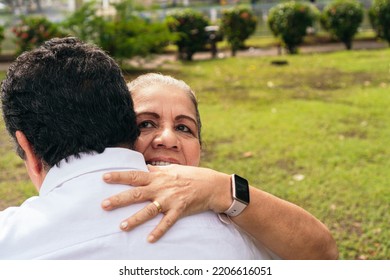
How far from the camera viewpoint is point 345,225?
4.23m

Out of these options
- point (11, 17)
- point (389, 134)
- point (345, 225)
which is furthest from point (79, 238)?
point (11, 17)

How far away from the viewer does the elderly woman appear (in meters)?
1.59

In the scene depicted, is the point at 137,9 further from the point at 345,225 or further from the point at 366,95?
the point at 345,225

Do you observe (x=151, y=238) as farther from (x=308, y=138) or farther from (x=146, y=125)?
(x=308, y=138)

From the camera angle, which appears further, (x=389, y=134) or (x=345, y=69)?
(x=345, y=69)

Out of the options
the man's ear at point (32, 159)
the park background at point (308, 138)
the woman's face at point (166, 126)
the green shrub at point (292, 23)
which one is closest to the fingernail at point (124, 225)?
the man's ear at point (32, 159)

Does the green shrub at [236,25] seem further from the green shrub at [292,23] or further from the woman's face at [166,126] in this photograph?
the woman's face at [166,126]

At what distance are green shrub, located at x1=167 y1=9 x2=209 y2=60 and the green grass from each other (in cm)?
378

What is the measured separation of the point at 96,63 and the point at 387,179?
13.1ft

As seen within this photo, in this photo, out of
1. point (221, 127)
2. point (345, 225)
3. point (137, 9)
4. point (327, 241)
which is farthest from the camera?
point (137, 9)

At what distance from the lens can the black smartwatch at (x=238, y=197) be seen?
1762 mm

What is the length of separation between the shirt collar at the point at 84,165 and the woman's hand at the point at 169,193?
3 cm

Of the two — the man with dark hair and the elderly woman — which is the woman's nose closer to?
the elderly woman

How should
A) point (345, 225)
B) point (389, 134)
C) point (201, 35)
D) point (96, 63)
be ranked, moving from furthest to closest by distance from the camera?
point (201, 35)
point (389, 134)
point (345, 225)
point (96, 63)
